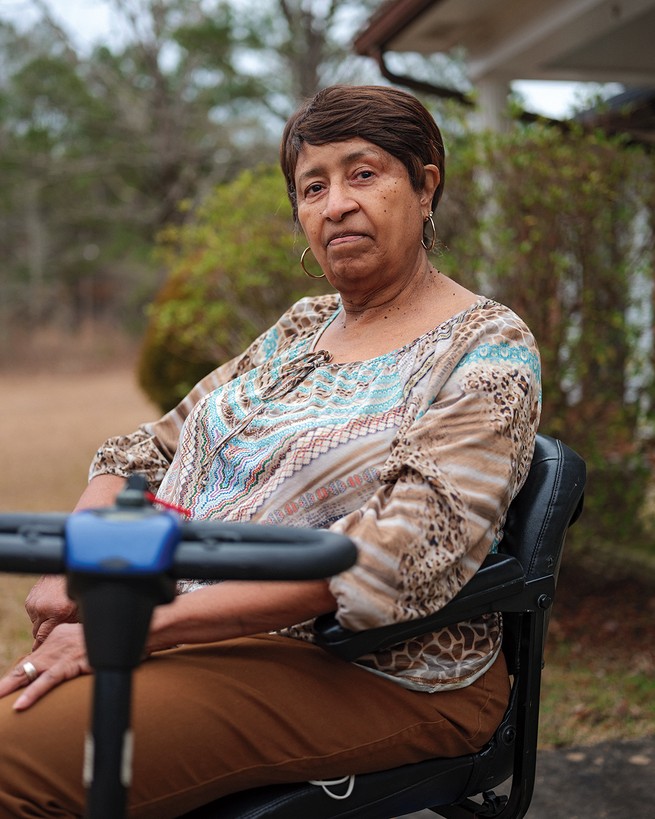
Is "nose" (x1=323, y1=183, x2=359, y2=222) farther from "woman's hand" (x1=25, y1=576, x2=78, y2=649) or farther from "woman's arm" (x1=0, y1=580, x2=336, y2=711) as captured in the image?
"woman's hand" (x1=25, y1=576, x2=78, y2=649)

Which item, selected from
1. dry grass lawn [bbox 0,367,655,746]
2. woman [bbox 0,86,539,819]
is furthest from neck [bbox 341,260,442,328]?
dry grass lawn [bbox 0,367,655,746]

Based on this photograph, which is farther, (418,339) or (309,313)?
(309,313)

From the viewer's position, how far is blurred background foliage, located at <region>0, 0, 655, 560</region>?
4551 millimetres

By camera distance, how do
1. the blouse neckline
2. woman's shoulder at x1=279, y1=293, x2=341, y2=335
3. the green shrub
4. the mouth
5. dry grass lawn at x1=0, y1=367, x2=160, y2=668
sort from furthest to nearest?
1. dry grass lawn at x1=0, y1=367, x2=160, y2=668
2. the green shrub
3. woman's shoulder at x1=279, y1=293, x2=341, y2=335
4. the mouth
5. the blouse neckline

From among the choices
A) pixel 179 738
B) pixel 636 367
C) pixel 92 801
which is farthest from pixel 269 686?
pixel 636 367

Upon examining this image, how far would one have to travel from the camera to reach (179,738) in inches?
59.0

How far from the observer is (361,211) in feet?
6.57

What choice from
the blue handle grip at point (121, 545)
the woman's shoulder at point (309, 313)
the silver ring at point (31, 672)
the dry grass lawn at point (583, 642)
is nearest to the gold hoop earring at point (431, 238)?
the woman's shoulder at point (309, 313)

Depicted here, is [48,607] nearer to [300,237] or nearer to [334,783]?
[334,783]

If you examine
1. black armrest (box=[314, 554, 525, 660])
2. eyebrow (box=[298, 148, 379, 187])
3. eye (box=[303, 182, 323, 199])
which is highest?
eyebrow (box=[298, 148, 379, 187])

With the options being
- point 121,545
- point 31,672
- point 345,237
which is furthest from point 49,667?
point 345,237

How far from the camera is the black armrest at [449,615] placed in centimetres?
156

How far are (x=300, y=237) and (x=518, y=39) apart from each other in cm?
398

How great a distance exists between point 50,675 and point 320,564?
2.22ft
